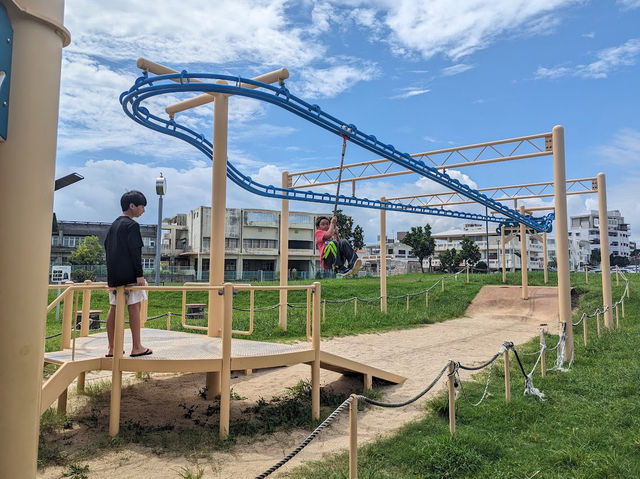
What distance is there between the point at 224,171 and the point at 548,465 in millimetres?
6685

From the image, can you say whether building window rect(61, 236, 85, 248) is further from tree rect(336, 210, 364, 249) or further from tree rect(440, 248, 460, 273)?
tree rect(440, 248, 460, 273)

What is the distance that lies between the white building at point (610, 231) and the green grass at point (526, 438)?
103225 millimetres

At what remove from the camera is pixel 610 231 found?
100688 mm

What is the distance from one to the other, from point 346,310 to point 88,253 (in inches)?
1397

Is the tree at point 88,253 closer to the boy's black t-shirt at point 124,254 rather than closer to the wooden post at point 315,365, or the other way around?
the boy's black t-shirt at point 124,254

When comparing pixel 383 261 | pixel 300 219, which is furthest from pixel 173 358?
pixel 300 219

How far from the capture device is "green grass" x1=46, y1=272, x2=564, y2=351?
14.8m

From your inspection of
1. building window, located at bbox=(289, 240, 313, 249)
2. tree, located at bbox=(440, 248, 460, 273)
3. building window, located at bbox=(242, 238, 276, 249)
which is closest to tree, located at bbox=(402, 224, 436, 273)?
tree, located at bbox=(440, 248, 460, 273)

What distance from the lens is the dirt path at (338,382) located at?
5.23 m

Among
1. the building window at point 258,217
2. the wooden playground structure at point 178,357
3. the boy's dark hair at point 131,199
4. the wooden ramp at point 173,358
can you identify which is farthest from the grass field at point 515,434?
the building window at point 258,217

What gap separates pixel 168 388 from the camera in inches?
336

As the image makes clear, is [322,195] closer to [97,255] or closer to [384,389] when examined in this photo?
[384,389]

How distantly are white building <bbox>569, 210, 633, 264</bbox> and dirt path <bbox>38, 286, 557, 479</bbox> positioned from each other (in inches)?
3700

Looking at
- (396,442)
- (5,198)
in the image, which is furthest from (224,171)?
(5,198)
